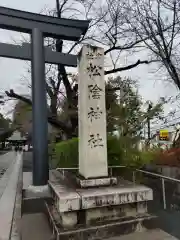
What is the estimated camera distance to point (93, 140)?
202 inches

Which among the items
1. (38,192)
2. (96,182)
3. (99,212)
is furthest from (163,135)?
(99,212)

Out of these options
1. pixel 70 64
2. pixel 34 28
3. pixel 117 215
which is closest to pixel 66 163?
pixel 70 64

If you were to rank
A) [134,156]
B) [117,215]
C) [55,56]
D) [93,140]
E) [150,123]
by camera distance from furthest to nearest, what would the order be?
[150,123] < [134,156] < [55,56] < [93,140] < [117,215]

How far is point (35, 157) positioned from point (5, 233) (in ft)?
10.4

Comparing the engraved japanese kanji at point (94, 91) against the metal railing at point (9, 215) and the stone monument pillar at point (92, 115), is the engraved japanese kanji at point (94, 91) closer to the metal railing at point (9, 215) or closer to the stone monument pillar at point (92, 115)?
the stone monument pillar at point (92, 115)

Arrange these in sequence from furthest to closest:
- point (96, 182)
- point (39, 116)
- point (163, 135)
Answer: point (163, 135), point (39, 116), point (96, 182)

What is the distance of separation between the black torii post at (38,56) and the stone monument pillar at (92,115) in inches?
102

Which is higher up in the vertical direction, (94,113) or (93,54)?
(93,54)

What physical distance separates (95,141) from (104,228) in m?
1.72

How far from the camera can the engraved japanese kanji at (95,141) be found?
5.12m

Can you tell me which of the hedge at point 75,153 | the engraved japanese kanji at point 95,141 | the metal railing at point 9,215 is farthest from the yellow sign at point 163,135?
the engraved japanese kanji at point 95,141

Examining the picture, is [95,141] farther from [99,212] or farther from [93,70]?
[93,70]

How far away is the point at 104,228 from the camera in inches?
163

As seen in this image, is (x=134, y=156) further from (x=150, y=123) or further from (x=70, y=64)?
(x=150, y=123)
